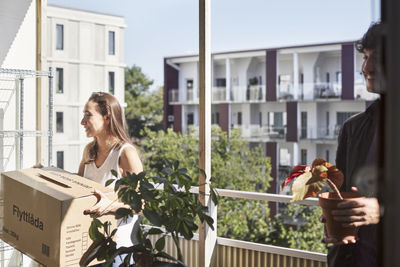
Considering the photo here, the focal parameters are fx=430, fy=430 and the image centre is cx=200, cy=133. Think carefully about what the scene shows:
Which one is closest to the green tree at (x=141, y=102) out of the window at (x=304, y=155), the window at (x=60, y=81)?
the window at (x=60, y=81)

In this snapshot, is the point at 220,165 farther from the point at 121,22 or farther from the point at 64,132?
the point at 121,22

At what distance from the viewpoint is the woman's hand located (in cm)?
146

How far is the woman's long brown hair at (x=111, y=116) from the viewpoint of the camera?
71.2 inches

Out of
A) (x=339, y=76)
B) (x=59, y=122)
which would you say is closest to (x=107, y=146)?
(x=339, y=76)

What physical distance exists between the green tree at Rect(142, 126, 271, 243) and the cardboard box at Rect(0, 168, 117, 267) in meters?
7.12

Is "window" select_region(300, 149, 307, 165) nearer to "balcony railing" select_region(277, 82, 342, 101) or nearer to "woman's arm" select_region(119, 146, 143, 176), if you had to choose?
"balcony railing" select_region(277, 82, 342, 101)

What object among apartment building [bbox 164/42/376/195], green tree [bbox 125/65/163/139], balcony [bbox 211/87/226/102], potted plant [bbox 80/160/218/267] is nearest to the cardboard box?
potted plant [bbox 80/160/218/267]

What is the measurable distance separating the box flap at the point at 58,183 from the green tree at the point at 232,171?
7091mm

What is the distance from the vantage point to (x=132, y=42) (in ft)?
68.1

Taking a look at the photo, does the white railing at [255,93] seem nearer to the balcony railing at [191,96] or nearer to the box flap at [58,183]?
the balcony railing at [191,96]

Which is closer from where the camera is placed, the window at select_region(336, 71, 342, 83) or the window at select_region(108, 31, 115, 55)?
the window at select_region(336, 71, 342, 83)

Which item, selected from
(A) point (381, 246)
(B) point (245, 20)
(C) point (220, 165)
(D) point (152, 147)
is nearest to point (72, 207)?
(A) point (381, 246)

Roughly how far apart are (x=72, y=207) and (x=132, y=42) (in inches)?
791

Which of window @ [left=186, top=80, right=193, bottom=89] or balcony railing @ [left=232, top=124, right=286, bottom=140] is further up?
window @ [left=186, top=80, right=193, bottom=89]
